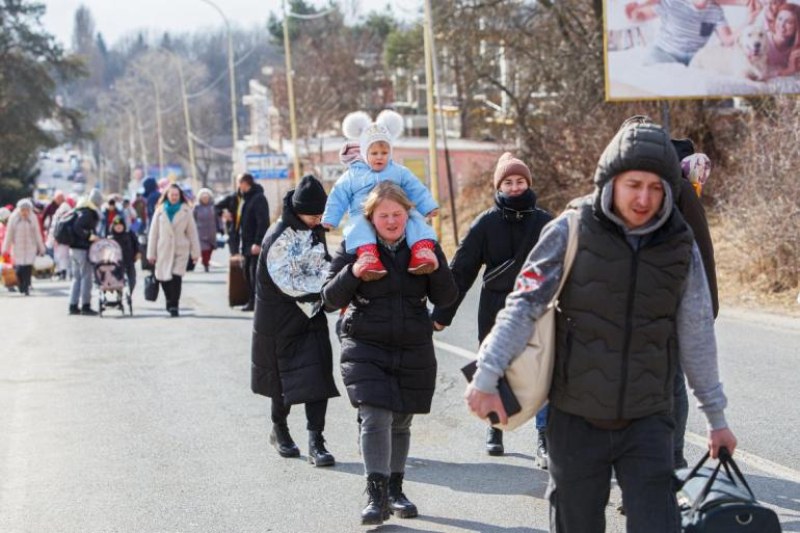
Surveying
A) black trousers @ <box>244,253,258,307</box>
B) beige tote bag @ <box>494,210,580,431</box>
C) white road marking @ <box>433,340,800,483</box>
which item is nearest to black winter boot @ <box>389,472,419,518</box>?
white road marking @ <box>433,340,800,483</box>

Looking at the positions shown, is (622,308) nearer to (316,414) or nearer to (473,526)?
(473,526)

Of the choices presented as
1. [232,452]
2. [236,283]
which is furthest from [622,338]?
[236,283]

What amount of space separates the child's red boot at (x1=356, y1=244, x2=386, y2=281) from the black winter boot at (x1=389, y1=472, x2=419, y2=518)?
1.07m

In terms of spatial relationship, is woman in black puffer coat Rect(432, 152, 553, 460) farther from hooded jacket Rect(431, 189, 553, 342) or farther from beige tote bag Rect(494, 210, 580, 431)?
beige tote bag Rect(494, 210, 580, 431)

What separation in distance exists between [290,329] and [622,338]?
149 inches

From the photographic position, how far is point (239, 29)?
165375 millimetres

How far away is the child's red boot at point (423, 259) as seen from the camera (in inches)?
253

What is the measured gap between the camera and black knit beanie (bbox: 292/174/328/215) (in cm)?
796

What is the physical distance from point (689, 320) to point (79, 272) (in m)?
15.0

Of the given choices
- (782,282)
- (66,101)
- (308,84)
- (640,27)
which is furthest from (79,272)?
(66,101)

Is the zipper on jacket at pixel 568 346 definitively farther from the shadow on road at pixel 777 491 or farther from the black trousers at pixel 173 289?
the black trousers at pixel 173 289

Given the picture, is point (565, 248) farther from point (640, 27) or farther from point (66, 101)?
point (66, 101)

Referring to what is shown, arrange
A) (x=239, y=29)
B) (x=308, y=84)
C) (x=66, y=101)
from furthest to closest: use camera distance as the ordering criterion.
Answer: (x=66, y=101) < (x=239, y=29) < (x=308, y=84)

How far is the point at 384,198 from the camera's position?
643 centimetres
